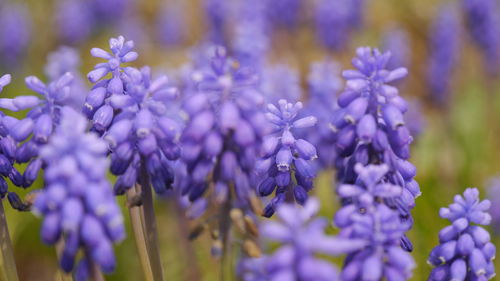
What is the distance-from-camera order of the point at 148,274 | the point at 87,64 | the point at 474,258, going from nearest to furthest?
the point at 474,258 < the point at 148,274 < the point at 87,64

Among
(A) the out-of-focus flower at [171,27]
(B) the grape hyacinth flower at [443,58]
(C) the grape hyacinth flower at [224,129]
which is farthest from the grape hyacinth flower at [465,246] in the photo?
(A) the out-of-focus flower at [171,27]

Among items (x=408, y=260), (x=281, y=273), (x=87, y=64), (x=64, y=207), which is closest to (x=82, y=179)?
(x=64, y=207)

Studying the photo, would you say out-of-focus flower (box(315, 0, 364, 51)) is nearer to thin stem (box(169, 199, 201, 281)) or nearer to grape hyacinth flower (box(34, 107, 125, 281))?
thin stem (box(169, 199, 201, 281))

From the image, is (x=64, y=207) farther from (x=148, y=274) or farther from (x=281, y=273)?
(x=148, y=274)

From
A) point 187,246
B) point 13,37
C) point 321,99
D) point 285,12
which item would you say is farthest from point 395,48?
point 13,37

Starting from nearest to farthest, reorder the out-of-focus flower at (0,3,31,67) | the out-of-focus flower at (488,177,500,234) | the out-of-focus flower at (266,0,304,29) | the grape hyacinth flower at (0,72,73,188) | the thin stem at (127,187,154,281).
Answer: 1. the grape hyacinth flower at (0,72,73,188)
2. the thin stem at (127,187,154,281)
3. the out-of-focus flower at (488,177,500,234)
4. the out-of-focus flower at (266,0,304,29)
5. the out-of-focus flower at (0,3,31,67)

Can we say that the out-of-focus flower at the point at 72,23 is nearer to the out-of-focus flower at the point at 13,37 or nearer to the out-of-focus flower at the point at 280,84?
the out-of-focus flower at the point at 13,37

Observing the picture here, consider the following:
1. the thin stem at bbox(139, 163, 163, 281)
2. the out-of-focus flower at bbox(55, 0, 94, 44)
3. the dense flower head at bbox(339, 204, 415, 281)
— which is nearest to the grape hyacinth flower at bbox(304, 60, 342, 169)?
the thin stem at bbox(139, 163, 163, 281)
